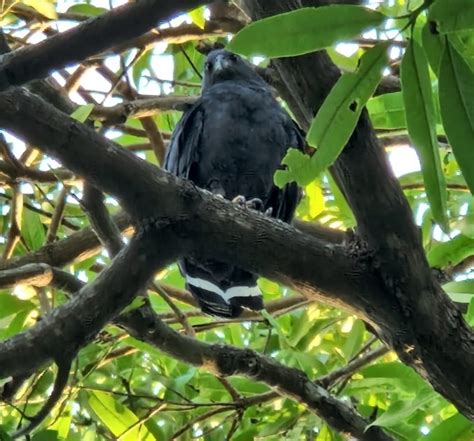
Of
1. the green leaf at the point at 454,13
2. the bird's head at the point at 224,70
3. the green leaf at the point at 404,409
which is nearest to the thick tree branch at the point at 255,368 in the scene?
the green leaf at the point at 404,409

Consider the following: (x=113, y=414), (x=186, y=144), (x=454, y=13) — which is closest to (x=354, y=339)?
(x=113, y=414)

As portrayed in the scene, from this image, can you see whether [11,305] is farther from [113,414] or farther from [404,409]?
[404,409]

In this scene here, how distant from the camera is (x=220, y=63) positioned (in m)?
3.38

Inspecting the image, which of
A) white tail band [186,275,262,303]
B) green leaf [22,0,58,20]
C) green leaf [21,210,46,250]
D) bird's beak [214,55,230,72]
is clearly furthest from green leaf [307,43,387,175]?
Answer: bird's beak [214,55,230,72]

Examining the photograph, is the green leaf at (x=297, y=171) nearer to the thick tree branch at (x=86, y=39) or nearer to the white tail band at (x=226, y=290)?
the thick tree branch at (x=86, y=39)

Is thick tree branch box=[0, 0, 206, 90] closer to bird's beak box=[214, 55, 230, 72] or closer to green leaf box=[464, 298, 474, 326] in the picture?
green leaf box=[464, 298, 474, 326]

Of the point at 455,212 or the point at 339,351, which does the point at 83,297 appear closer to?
the point at 455,212

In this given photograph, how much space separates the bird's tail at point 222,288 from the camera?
2307 mm

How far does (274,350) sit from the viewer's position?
8.97 ft

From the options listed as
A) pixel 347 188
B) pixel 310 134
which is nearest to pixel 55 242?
pixel 347 188

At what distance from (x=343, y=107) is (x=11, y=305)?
1321mm

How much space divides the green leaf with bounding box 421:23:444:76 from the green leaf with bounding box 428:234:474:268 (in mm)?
969

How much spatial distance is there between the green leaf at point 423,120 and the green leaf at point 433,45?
0.02 m

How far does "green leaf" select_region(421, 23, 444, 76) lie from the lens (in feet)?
3.63
